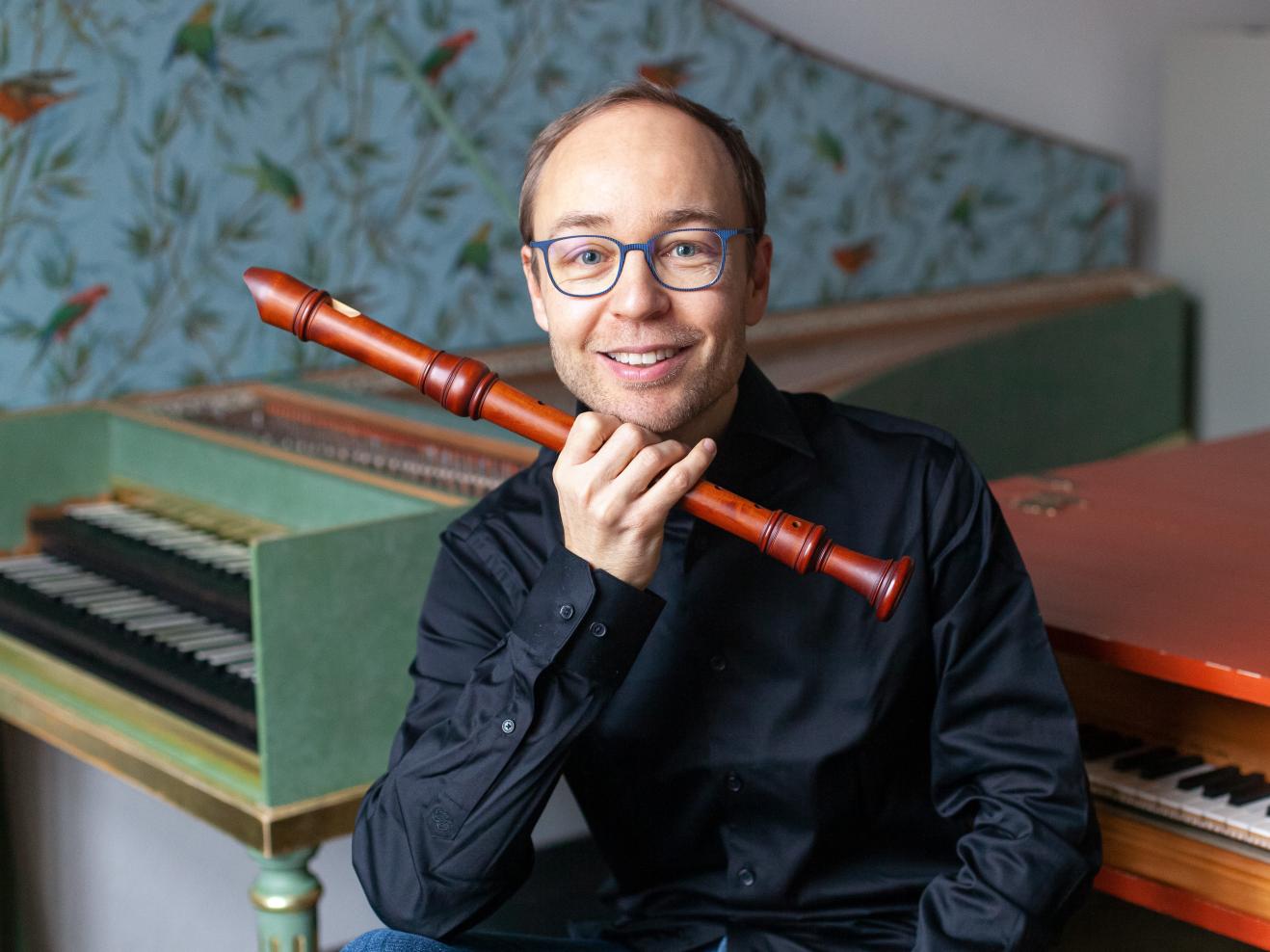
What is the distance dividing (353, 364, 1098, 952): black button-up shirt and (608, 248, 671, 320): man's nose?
154 mm

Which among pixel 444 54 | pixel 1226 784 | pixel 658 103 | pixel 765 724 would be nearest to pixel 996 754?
pixel 765 724

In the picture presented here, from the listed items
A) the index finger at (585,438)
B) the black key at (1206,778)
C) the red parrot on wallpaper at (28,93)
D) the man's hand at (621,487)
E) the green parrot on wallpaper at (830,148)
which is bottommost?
the black key at (1206,778)

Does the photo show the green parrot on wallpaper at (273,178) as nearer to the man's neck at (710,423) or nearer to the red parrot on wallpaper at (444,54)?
the red parrot on wallpaper at (444,54)

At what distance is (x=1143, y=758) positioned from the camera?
156 centimetres

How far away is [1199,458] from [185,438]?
1335mm

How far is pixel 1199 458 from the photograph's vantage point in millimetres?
2125

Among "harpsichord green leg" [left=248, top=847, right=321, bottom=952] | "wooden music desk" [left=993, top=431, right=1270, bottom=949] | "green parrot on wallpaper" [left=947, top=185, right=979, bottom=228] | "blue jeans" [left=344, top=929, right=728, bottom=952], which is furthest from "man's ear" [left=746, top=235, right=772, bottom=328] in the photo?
"green parrot on wallpaper" [left=947, top=185, right=979, bottom=228]

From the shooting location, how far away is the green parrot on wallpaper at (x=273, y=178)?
8.66 feet

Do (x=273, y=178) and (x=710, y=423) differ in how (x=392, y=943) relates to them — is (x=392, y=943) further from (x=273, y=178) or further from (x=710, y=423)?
(x=273, y=178)

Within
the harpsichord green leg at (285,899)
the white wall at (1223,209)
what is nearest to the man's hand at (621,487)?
the harpsichord green leg at (285,899)

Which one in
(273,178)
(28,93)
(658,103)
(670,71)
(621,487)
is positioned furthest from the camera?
(670,71)

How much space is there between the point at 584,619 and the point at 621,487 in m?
0.11

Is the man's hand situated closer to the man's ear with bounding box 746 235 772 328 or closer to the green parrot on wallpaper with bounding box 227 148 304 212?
the man's ear with bounding box 746 235 772 328

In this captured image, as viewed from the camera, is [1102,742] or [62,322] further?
[62,322]
